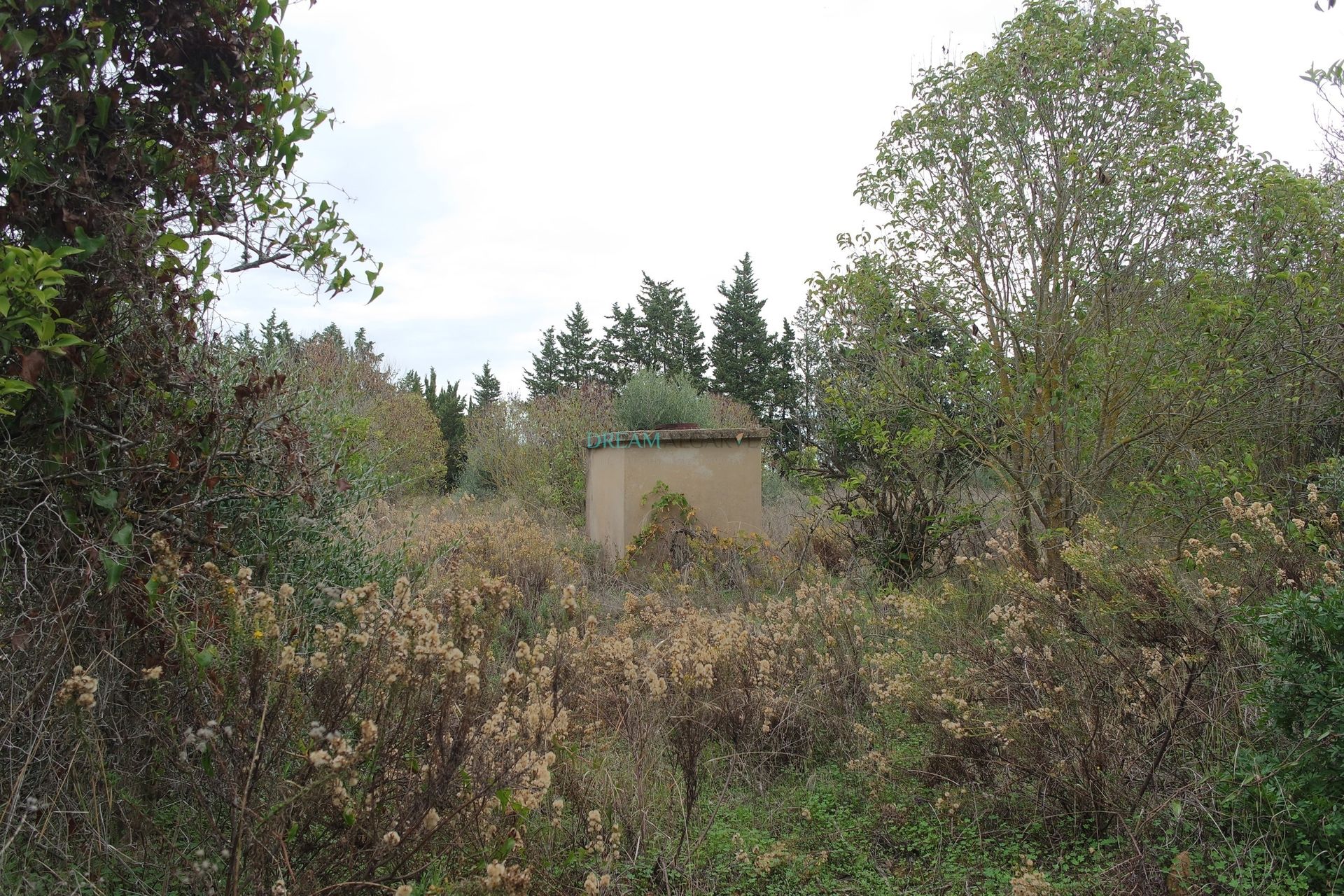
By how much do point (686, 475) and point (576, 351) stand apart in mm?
29011

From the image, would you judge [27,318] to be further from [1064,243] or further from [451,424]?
[451,424]

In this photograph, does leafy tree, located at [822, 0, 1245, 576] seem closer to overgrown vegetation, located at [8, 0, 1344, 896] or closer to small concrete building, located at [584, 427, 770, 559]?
overgrown vegetation, located at [8, 0, 1344, 896]

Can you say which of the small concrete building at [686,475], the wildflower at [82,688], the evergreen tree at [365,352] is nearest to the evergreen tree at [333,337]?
the evergreen tree at [365,352]

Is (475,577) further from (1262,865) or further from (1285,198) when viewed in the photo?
(1285,198)

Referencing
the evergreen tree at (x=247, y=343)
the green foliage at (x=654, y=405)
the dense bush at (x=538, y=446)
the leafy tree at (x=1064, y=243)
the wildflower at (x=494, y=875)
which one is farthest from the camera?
the green foliage at (x=654, y=405)

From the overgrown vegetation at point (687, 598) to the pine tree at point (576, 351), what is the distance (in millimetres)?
31863

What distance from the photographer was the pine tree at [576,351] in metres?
37.7

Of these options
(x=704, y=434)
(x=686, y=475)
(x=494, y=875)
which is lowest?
(x=494, y=875)

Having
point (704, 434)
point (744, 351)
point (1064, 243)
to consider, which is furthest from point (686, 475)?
point (744, 351)

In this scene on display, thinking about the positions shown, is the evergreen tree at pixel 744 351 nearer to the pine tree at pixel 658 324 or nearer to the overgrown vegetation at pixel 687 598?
the pine tree at pixel 658 324

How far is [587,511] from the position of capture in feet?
39.6

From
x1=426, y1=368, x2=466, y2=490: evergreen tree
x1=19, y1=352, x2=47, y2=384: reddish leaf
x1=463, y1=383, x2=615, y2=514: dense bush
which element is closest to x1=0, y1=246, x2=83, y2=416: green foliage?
x1=19, y1=352, x2=47, y2=384: reddish leaf

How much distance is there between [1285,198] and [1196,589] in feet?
10.2

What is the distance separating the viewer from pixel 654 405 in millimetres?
17109
